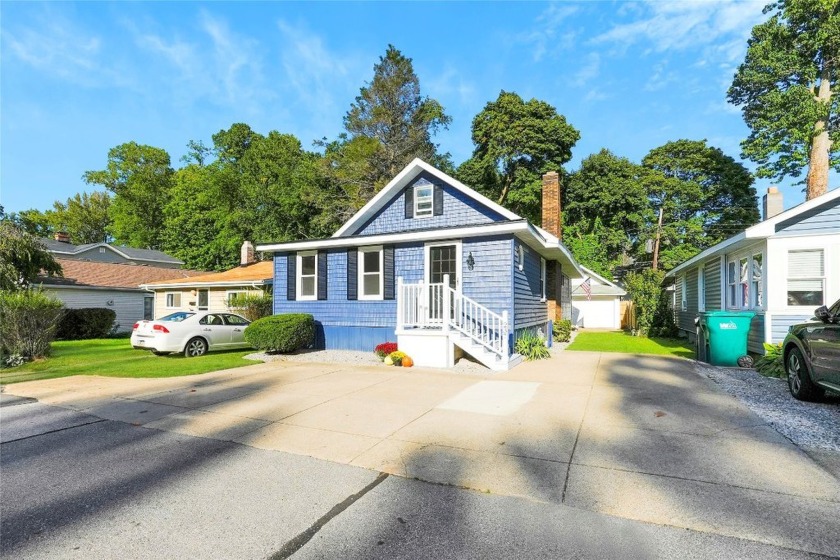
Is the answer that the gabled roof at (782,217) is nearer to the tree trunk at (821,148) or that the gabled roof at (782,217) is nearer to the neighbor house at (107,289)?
the tree trunk at (821,148)

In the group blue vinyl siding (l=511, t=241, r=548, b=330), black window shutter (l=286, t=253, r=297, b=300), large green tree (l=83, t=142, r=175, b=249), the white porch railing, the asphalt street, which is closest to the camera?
the asphalt street

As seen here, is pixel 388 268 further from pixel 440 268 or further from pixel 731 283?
pixel 731 283

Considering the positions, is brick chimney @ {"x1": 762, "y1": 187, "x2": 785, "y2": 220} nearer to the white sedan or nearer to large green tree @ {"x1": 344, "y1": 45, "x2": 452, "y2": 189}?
the white sedan

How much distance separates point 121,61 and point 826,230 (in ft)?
61.0

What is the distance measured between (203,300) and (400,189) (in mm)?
14253

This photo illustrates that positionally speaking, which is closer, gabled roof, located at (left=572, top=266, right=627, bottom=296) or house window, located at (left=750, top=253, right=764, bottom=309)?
house window, located at (left=750, top=253, right=764, bottom=309)

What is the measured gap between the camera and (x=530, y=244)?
41.2ft

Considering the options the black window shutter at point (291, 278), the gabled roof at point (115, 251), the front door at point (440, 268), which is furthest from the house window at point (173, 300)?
the front door at point (440, 268)

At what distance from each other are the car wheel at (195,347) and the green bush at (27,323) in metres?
3.84

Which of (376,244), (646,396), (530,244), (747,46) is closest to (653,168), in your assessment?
(747,46)

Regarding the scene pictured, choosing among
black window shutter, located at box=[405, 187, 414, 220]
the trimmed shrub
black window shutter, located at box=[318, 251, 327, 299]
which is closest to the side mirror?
the trimmed shrub

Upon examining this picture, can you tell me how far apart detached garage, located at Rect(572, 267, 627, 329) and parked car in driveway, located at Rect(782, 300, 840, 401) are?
2153 centimetres

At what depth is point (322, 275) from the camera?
43.9ft

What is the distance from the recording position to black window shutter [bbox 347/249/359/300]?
42.0ft
